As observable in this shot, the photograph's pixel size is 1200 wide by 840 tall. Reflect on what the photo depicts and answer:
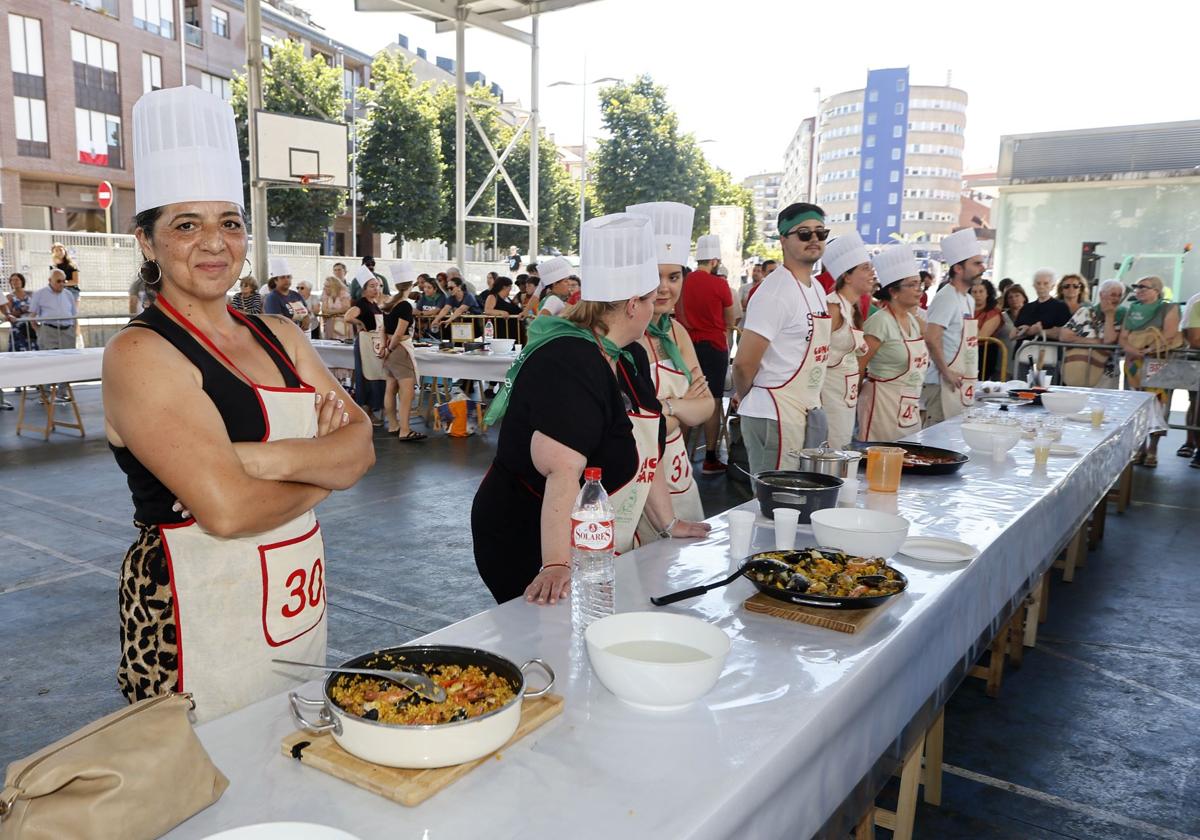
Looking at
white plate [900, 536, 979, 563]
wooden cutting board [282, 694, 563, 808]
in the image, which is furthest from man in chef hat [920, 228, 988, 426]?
wooden cutting board [282, 694, 563, 808]

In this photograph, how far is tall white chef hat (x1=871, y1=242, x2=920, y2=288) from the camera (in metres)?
5.00

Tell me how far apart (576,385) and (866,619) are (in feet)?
2.67

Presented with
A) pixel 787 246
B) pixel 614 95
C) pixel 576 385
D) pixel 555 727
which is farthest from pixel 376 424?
pixel 614 95

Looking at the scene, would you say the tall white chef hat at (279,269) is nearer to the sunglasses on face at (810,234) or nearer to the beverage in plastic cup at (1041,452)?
the sunglasses on face at (810,234)

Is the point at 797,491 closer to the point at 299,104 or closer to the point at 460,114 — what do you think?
the point at 460,114

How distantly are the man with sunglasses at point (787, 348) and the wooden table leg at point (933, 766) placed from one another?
1600 mm

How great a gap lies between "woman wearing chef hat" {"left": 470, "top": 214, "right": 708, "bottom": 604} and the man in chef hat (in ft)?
11.7

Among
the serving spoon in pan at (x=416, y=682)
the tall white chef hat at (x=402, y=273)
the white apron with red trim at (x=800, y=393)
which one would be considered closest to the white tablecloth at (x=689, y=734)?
the serving spoon in pan at (x=416, y=682)

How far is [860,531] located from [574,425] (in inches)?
29.7

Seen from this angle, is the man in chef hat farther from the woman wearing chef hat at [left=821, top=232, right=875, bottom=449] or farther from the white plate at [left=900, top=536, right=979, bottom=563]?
the white plate at [left=900, top=536, right=979, bottom=563]

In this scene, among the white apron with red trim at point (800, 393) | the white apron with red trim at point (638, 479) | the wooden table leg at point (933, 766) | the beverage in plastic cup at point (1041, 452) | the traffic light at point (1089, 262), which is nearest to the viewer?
the white apron with red trim at point (638, 479)

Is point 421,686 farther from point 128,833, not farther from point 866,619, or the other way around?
point 866,619

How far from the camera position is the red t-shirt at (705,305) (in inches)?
283

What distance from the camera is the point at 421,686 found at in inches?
49.2
